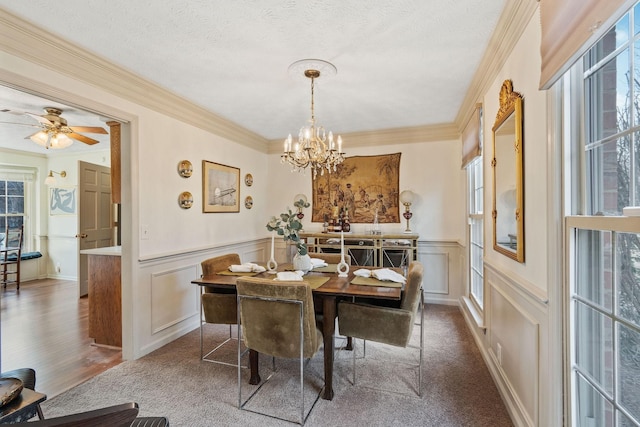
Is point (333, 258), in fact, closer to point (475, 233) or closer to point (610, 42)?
point (475, 233)

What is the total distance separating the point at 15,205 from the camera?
5957 millimetres

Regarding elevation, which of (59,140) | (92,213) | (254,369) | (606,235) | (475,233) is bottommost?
A: (254,369)

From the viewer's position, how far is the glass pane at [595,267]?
1.18 m

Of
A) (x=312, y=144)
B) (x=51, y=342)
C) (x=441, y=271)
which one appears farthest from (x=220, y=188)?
(x=441, y=271)

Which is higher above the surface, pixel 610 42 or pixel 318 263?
pixel 610 42

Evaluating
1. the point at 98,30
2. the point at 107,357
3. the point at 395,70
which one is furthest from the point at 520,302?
the point at 107,357

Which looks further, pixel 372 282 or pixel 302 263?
pixel 302 263

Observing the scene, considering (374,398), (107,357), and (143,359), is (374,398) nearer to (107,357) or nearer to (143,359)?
(143,359)

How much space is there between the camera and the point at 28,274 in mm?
5879

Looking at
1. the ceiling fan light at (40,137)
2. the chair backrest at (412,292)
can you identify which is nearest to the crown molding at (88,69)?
the ceiling fan light at (40,137)

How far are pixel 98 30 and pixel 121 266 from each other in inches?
76.4

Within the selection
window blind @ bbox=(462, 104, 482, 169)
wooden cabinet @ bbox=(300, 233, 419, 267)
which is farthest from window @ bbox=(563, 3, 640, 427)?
wooden cabinet @ bbox=(300, 233, 419, 267)

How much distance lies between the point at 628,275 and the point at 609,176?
0.37 meters

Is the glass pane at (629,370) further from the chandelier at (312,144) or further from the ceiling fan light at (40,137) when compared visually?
the ceiling fan light at (40,137)
